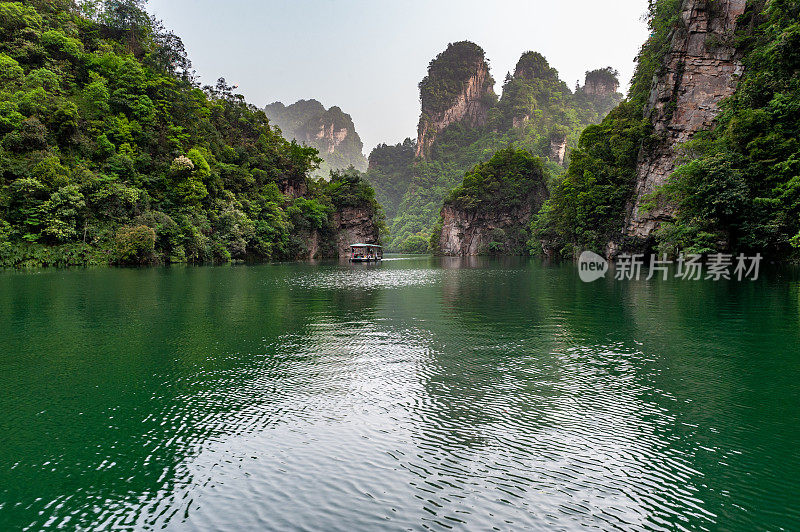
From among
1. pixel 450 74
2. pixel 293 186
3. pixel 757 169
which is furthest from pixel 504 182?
pixel 450 74

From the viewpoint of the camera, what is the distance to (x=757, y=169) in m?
25.0

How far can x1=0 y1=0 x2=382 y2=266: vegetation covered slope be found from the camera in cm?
3347

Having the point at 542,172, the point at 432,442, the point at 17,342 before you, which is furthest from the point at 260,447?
the point at 542,172

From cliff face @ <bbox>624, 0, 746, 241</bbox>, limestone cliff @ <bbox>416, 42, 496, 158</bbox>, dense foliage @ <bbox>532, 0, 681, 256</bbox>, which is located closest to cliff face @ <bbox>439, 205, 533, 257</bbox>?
dense foliage @ <bbox>532, 0, 681, 256</bbox>

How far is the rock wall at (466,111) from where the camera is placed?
159 metres

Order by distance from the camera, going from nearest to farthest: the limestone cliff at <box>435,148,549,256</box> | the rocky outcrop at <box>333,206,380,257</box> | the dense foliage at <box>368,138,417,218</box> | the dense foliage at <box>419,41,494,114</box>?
1. the rocky outcrop at <box>333,206,380,257</box>
2. the limestone cliff at <box>435,148,549,256</box>
3. the dense foliage at <box>419,41,494,114</box>
4. the dense foliage at <box>368,138,417,218</box>

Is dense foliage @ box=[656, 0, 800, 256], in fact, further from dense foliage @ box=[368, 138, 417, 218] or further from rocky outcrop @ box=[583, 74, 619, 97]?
dense foliage @ box=[368, 138, 417, 218]

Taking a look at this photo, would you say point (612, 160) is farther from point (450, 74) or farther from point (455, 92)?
point (450, 74)

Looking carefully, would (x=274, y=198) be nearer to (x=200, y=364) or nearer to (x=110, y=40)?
(x=110, y=40)

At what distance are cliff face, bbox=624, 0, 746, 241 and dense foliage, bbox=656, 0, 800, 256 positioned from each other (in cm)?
544

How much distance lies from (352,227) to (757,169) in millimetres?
61343

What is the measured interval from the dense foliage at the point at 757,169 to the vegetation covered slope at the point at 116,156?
40.2m

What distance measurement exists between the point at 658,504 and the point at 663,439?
144cm

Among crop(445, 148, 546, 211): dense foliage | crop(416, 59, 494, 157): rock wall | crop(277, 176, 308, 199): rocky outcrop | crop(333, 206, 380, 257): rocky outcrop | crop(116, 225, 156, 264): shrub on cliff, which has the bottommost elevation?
crop(116, 225, 156, 264): shrub on cliff
